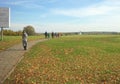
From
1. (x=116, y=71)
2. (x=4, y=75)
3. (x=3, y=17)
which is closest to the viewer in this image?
(x=4, y=75)

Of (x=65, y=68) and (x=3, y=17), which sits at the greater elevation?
(x=3, y=17)

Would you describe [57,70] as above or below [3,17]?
below

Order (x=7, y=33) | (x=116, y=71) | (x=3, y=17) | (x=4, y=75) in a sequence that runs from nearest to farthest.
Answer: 1. (x=4, y=75)
2. (x=116, y=71)
3. (x=3, y=17)
4. (x=7, y=33)

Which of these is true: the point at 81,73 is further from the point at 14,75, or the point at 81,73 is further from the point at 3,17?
the point at 3,17

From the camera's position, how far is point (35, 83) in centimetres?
968

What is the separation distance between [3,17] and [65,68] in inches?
1470

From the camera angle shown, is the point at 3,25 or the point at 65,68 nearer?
the point at 65,68

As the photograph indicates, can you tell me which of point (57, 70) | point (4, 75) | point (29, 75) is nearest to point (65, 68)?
point (57, 70)

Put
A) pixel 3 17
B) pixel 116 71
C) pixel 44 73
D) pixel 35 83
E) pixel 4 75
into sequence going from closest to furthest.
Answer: pixel 35 83 → pixel 4 75 → pixel 44 73 → pixel 116 71 → pixel 3 17

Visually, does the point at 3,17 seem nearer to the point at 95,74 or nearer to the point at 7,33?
the point at 95,74

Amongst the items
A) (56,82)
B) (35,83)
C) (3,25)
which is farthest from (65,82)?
(3,25)

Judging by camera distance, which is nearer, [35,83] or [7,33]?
[35,83]

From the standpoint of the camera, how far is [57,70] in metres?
12.8

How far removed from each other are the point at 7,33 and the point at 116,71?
88283 millimetres
